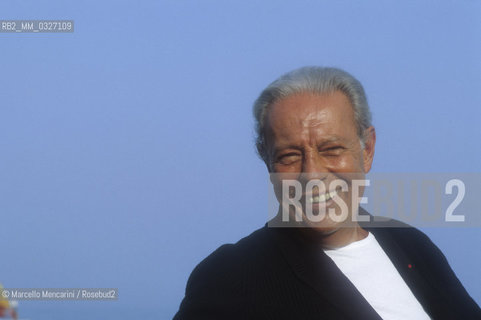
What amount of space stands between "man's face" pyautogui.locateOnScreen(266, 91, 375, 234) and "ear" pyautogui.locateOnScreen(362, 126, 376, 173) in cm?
9

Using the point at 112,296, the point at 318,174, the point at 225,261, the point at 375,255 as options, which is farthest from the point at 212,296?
the point at 112,296

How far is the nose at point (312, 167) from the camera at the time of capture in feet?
4.44

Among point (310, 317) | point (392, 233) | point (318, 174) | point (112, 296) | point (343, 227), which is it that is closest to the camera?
point (310, 317)

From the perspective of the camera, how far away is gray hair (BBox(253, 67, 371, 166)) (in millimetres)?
1378

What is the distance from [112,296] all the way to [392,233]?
106 cm

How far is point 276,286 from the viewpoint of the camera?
1.31 meters

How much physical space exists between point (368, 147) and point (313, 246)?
34 centimetres

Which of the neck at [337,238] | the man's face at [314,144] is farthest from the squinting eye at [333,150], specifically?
the neck at [337,238]

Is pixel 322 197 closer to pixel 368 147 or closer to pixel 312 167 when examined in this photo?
pixel 312 167

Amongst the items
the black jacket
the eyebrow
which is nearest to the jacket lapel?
the black jacket

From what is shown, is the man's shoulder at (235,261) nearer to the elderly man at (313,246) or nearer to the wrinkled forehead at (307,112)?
the elderly man at (313,246)

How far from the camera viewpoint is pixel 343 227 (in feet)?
4.89

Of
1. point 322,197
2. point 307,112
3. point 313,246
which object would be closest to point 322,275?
point 313,246

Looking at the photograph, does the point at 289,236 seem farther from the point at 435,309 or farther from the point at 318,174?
the point at 435,309
